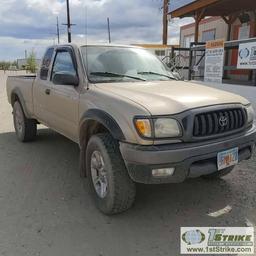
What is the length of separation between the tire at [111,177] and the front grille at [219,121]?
2.70 ft

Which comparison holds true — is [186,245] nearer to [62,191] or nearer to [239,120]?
[239,120]

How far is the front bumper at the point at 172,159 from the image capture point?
3184 millimetres

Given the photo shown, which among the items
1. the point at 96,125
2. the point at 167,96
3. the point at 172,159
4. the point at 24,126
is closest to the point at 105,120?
the point at 96,125

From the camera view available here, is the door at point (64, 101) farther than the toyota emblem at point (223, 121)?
Yes

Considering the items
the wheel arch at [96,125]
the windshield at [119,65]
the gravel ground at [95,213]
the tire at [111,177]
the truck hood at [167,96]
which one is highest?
the windshield at [119,65]

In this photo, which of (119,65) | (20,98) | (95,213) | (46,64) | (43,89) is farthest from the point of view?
(20,98)

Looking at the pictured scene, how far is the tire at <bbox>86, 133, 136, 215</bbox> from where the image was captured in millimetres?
3502

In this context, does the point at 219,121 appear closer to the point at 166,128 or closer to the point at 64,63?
the point at 166,128

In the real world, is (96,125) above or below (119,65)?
below

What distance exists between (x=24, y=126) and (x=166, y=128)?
4154 mm

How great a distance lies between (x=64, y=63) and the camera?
5.02m

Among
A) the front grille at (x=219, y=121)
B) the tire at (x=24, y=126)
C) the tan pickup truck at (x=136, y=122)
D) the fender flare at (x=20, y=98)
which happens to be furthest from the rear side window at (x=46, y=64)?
the front grille at (x=219, y=121)

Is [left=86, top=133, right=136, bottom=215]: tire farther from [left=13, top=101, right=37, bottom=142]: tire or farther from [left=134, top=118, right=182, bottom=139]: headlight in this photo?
[left=13, top=101, right=37, bottom=142]: tire

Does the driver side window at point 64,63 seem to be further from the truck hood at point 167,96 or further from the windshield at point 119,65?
the truck hood at point 167,96
